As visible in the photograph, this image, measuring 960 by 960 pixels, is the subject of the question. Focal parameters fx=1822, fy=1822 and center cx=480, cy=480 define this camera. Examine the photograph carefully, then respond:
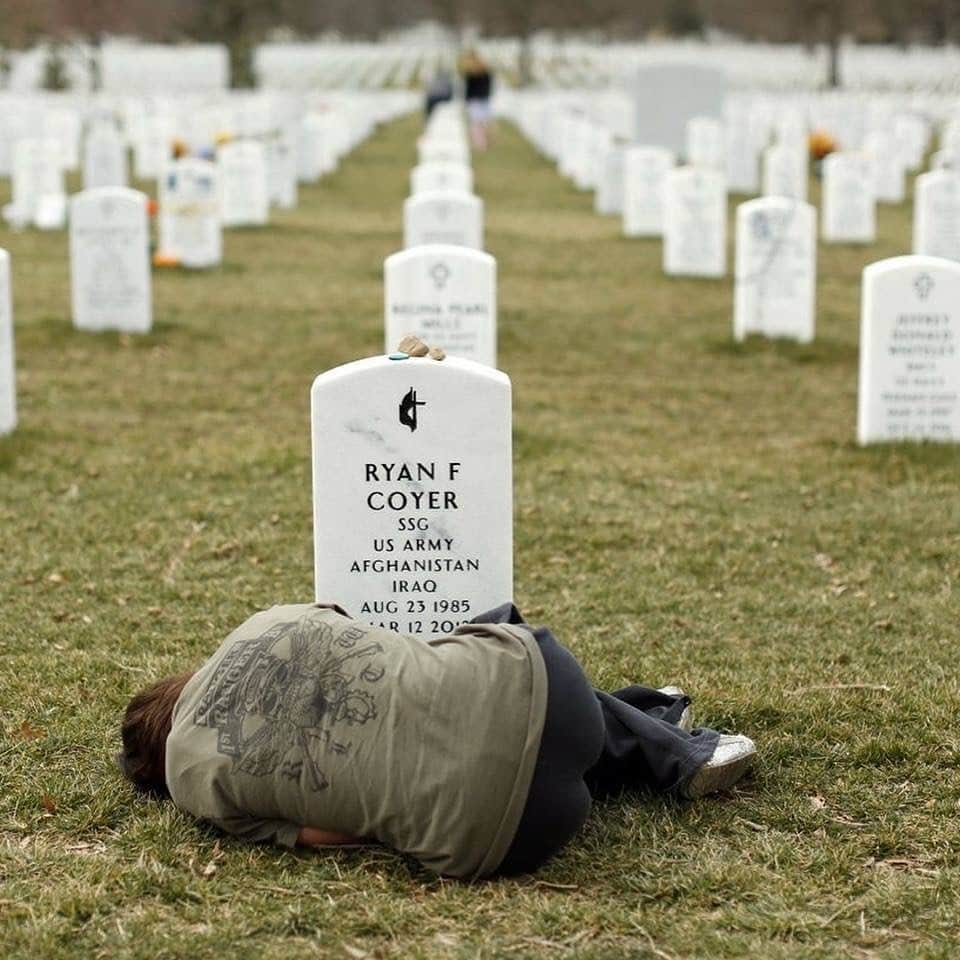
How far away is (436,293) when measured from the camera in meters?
9.22

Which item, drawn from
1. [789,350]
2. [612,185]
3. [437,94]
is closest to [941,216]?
[789,350]

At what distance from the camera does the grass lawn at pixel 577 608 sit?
4.23 meters

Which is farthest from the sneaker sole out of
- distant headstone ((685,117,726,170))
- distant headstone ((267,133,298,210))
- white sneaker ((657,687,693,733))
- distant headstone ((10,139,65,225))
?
distant headstone ((685,117,726,170))

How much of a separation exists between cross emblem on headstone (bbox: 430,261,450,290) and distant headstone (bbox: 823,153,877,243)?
36.6ft

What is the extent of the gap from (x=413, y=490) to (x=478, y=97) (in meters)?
31.5

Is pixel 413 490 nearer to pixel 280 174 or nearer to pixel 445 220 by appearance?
pixel 445 220

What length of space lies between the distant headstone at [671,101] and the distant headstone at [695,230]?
14.2m

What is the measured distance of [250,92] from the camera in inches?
1663

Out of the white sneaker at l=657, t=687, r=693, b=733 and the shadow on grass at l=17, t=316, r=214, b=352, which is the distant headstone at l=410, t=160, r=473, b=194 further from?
the white sneaker at l=657, t=687, r=693, b=733

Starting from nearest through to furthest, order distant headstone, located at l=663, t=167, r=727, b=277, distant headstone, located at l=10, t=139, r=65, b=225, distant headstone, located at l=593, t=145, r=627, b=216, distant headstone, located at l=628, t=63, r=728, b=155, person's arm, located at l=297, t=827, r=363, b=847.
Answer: person's arm, located at l=297, t=827, r=363, b=847
distant headstone, located at l=663, t=167, r=727, b=277
distant headstone, located at l=10, t=139, r=65, b=225
distant headstone, located at l=593, t=145, r=627, b=216
distant headstone, located at l=628, t=63, r=728, b=155

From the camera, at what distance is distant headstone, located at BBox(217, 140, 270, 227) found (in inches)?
802

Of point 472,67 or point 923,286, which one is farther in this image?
point 472,67

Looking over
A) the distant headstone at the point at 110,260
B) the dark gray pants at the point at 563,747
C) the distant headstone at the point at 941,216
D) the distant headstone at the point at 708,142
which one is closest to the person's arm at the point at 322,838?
the dark gray pants at the point at 563,747

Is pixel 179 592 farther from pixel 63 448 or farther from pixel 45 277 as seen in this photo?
pixel 45 277
